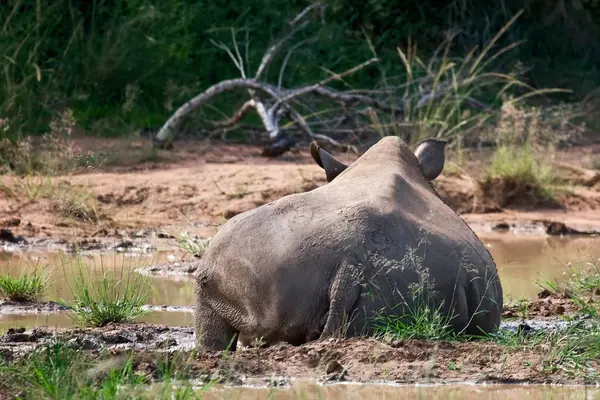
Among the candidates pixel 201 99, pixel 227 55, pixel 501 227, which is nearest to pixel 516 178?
pixel 501 227

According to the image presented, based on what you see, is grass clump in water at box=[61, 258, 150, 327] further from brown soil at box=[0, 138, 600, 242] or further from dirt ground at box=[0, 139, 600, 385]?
brown soil at box=[0, 138, 600, 242]

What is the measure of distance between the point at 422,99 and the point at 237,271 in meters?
7.81

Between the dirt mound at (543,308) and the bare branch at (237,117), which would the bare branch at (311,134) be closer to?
the bare branch at (237,117)

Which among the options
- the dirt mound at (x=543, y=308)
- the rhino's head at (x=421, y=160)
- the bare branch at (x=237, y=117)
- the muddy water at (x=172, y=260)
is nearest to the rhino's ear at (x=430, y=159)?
the rhino's head at (x=421, y=160)

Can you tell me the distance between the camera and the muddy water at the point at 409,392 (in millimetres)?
4520

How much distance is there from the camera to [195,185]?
11.3 meters

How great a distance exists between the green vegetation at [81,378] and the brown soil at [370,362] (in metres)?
0.19

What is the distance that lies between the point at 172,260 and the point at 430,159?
3049 mm

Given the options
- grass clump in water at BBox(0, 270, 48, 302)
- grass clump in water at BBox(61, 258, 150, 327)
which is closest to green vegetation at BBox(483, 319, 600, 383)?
grass clump in water at BBox(61, 258, 150, 327)

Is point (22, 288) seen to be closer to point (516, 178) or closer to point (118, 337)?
point (118, 337)

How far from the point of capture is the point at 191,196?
36.3ft

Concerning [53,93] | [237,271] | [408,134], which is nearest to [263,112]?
[408,134]

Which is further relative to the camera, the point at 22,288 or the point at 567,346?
the point at 22,288

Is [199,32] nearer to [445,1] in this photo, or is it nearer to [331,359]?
[445,1]
